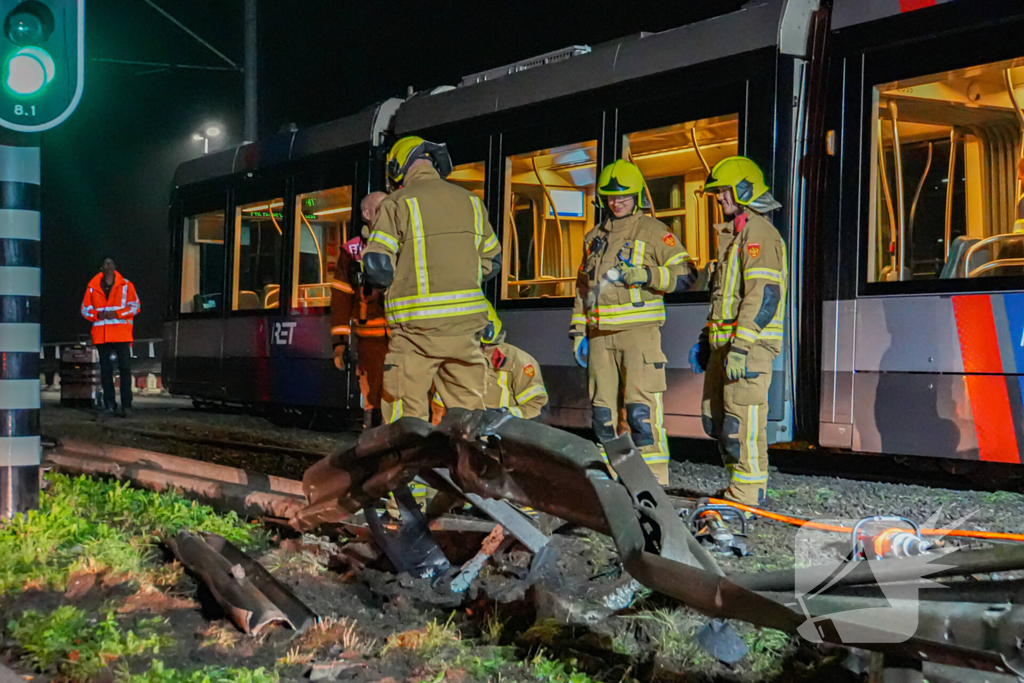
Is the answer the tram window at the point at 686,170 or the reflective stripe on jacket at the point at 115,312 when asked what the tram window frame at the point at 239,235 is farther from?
the tram window at the point at 686,170

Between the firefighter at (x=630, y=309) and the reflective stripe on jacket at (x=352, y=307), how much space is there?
1303mm

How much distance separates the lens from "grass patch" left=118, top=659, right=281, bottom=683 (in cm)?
277

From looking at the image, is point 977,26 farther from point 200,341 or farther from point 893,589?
point 200,341

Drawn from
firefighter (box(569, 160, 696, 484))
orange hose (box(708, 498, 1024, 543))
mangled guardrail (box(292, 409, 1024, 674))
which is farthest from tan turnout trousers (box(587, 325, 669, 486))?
mangled guardrail (box(292, 409, 1024, 674))

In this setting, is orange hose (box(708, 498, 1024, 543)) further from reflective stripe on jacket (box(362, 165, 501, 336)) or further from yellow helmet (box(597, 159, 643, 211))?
yellow helmet (box(597, 159, 643, 211))

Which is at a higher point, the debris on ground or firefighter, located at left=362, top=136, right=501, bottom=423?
firefighter, located at left=362, top=136, right=501, bottom=423

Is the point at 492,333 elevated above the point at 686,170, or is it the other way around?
the point at 686,170

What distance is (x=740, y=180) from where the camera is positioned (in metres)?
5.75

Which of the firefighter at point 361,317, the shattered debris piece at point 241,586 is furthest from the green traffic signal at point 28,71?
the shattered debris piece at point 241,586

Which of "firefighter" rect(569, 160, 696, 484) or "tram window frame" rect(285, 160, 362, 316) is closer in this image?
"firefighter" rect(569, 160, 696, 484)

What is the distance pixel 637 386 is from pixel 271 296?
20.4ft

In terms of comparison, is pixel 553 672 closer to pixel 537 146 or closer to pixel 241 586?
pixel 241 586

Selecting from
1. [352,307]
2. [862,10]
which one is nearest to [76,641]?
[352,307]

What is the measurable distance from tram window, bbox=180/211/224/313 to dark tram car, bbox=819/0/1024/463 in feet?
25.7
